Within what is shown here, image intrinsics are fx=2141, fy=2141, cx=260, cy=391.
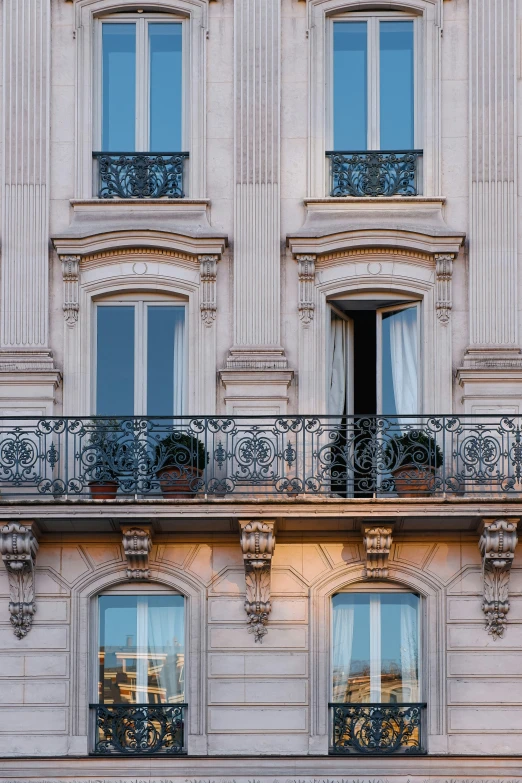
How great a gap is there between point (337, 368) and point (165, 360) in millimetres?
2074

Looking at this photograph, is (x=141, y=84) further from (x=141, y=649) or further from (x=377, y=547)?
(x=141, y=649)

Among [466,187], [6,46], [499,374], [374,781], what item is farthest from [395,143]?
[374,781]

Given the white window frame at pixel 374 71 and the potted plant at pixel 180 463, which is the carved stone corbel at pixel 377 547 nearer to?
the potted plant at pixel 180 463

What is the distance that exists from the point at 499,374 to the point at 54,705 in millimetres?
6390

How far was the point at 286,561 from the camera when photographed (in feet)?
80.5

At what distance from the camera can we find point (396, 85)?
26422 millimetres

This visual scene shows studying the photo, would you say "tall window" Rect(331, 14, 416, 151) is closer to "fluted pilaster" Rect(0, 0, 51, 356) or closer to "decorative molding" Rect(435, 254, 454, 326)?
"decorative molding" Rect(435, 254, 454, 326)

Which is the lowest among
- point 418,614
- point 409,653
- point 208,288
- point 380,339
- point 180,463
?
point 409,653

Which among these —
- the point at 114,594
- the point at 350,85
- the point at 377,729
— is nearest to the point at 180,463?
the point at 114,594

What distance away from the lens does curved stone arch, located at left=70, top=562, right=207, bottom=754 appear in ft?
79.2

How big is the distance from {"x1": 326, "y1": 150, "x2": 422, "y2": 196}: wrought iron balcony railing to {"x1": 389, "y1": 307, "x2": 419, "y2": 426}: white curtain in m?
1.49

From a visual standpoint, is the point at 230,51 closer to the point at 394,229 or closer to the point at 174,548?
the point at 394,229

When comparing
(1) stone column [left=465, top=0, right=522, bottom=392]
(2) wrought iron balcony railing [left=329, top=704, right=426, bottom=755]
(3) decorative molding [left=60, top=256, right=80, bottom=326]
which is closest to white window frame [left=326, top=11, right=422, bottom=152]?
(1) stone column [left=465, top=0, right=522, bottom=392]

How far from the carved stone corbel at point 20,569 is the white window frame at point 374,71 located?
20.1 ft
